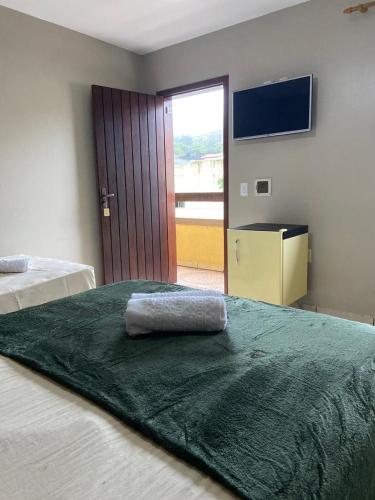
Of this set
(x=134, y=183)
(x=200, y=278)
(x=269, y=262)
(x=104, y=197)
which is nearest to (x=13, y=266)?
(x=104, y=197)

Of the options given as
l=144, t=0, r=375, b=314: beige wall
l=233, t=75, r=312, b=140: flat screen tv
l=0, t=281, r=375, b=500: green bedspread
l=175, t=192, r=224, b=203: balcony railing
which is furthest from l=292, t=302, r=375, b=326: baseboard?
l=175, t=192, r=224, b=203: balcony railing

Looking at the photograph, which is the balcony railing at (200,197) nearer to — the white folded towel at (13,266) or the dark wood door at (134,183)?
the dark wood door at (134,183)

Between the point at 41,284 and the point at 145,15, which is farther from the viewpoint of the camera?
the point at 145,15

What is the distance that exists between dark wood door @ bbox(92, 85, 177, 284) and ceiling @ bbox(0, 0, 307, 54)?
489 mm

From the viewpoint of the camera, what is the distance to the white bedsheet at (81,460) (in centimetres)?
59

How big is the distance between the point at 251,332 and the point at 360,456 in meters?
0.52

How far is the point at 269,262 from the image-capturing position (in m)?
2.73

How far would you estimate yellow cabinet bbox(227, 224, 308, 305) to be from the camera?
270cm

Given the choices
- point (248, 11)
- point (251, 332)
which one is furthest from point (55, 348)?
point (248, 11)

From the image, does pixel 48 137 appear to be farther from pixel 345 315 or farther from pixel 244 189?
pixel 345 315

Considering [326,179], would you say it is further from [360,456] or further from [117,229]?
[360,456]

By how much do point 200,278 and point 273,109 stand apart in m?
2.23

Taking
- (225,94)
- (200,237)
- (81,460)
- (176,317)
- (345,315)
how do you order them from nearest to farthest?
(81,460)
(176,317)
(345,315)
(225,94)
(200,237)

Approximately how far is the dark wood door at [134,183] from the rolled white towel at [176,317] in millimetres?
2334
